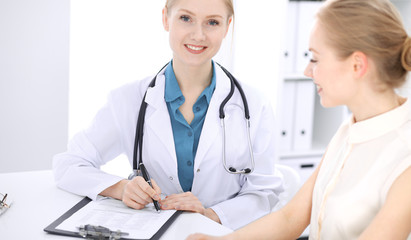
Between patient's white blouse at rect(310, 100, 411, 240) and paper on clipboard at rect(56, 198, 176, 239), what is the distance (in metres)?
0.38

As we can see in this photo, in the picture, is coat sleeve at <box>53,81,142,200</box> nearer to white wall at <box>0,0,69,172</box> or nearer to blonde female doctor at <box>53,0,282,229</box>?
blonde female doctor at <box>53,0,282,229</box>

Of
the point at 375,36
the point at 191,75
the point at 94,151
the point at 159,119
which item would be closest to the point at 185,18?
the point at 191,75

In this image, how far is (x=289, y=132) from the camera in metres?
2.86

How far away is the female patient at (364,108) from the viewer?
1.03 metres

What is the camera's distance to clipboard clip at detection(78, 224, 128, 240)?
3.60 feet

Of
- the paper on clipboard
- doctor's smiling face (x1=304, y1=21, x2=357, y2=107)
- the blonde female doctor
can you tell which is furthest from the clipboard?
doctor's smiling face (x1=304, y1=21, x2=357, y2=107)

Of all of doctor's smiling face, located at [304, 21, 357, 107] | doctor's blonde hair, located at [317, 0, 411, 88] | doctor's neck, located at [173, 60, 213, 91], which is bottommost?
doctor's neck, located at [173, 60, 213, 91]

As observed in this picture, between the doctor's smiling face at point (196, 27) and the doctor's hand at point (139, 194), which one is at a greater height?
the doctor's smiling face at point (196, 27)

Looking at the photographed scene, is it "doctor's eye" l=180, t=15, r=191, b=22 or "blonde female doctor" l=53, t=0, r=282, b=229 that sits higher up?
"doctor's eye" l=180, t=15, r=191, b=22

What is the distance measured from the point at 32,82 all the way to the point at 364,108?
1887 mm

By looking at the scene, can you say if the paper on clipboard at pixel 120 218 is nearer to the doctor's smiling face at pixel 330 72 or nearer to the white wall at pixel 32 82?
the doctor's smiling face at pixel 330 72

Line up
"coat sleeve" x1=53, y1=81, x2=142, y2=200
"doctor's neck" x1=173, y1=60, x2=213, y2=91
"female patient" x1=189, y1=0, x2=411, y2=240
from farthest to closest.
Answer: "doctor's neck" x1=173, y1=60, x2=213, y2=91 → "coat sleeve" x1=53, y1=81, x2=142, y2=200 → "female patient" x1=189, y1=0, x2=411, y2=240

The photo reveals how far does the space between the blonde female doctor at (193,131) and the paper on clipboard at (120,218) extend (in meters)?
0.23

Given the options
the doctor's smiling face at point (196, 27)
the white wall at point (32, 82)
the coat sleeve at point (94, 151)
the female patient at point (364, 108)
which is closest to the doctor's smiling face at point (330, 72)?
the female patient at point (364, 108)
